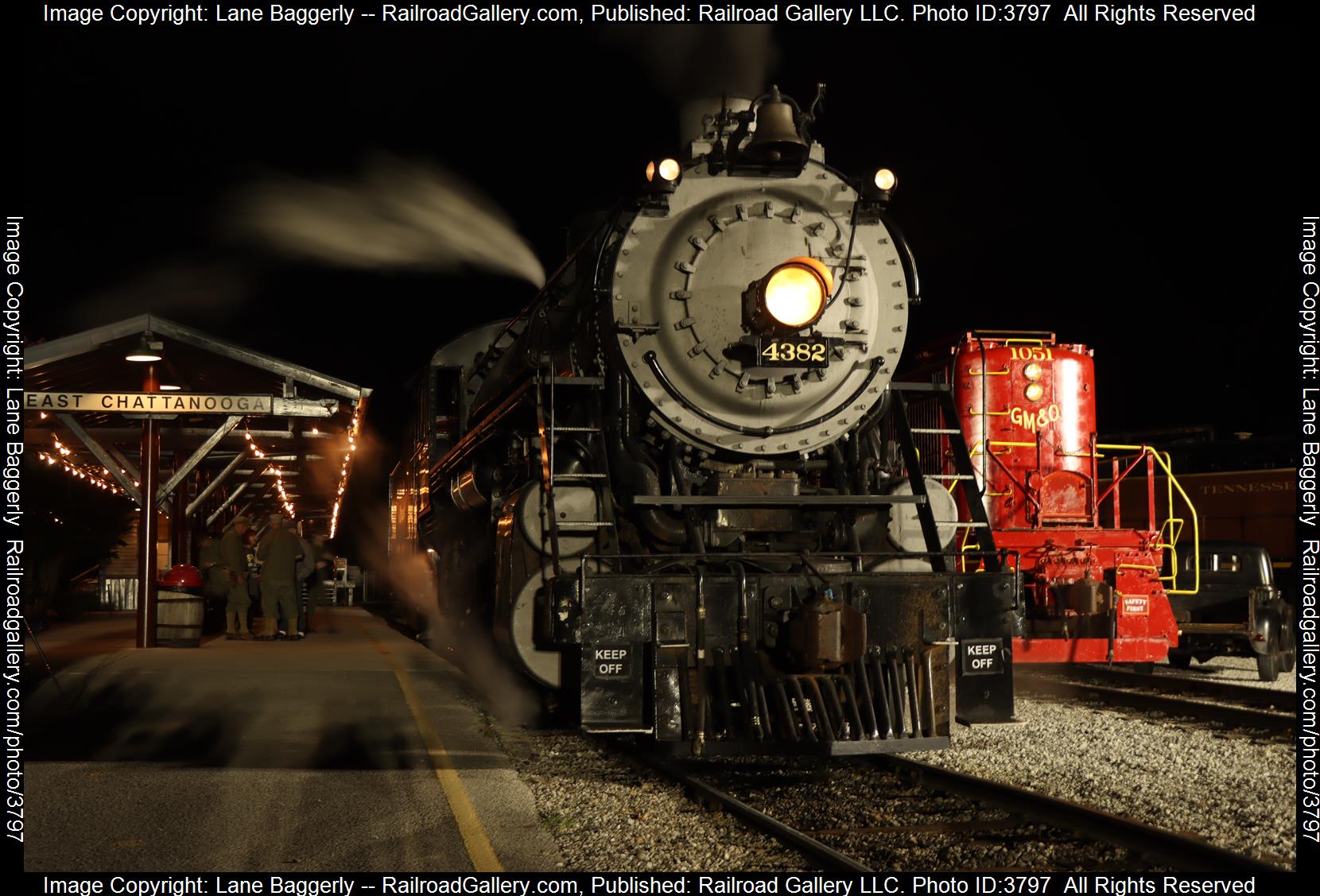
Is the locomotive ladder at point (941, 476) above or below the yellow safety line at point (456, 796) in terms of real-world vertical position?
above

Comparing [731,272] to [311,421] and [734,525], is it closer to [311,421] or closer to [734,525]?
[734,525]

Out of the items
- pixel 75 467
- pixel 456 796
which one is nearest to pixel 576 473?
pixel 456 796

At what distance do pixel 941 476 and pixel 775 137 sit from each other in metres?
2.18

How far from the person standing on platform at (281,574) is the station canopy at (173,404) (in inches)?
47.8

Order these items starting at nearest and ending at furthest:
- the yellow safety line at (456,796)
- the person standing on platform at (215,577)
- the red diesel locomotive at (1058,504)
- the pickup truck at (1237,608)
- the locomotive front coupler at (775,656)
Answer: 1. the yellow safety line at (456,796)
2. the locomotive front coupler at (775,656)
3. the red diesel locomotive at (1058,504)
4. the pickup truck at (1237,608)
5. the person standing on platform at (215,577)

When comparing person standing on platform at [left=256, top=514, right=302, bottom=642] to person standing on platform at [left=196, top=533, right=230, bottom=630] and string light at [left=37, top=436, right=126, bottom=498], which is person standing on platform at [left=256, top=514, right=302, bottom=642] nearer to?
person standing on platform at [left=196, top=533, right=230, bottom=630]

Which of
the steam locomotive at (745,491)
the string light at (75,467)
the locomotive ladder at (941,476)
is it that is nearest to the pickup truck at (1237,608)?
the locomotive ladder at (941,476)

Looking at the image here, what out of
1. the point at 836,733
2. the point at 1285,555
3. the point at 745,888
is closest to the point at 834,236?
the point at 836,733

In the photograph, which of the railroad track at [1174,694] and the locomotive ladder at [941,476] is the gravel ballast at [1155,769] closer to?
the railroad track at [1174,694]

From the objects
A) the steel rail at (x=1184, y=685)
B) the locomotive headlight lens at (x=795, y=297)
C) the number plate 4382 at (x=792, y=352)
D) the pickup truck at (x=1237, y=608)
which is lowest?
the steel rail at (x=1184, y=685)

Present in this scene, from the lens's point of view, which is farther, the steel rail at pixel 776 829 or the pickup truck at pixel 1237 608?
the pickup truck at pixel 1237 608

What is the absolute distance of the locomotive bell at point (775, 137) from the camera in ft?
21.4

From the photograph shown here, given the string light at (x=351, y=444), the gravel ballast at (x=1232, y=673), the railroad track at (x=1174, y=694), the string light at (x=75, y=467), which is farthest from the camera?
the string light at (x=75, y=467)

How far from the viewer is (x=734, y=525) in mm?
6516
